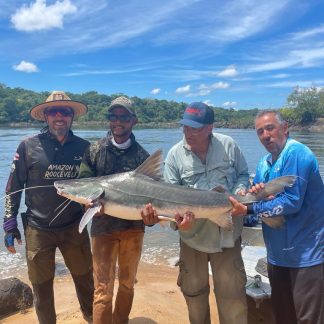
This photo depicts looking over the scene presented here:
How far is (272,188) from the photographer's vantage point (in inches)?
151

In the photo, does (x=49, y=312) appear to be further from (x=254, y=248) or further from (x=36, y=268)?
(x=254, y=248)

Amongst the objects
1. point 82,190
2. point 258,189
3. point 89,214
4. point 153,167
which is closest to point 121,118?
→ point 153,167

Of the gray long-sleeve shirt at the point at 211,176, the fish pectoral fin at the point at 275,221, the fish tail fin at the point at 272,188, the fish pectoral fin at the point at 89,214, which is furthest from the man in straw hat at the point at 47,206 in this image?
the fish pectoral fin at the point at 275,221

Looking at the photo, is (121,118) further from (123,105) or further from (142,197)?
(142,197)

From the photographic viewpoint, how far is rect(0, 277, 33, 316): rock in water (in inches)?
253

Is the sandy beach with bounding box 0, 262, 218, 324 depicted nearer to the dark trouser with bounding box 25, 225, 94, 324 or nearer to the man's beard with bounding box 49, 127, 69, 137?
the dark trouser with bounding box 25, 225, 94, 324

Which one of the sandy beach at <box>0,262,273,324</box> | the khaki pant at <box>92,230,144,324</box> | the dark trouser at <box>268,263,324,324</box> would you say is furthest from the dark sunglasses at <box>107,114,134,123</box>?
the sandy beach at <box>0,262,273,324</box>

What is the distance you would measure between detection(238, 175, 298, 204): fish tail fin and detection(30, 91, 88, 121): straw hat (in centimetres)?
248

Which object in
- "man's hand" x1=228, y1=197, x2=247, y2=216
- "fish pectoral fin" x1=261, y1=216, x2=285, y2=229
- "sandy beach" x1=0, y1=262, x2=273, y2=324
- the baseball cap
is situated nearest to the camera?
"fish pectoral fin" x1=261, y1=216, x2=285, y2=229

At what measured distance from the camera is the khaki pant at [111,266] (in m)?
4.54

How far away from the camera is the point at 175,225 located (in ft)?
15.0

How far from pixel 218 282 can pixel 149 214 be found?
1067 mm

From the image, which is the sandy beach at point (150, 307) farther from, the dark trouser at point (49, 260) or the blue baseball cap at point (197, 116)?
the blue baseball cap at point (197, 116)

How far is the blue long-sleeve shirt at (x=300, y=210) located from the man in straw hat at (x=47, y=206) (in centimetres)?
243
